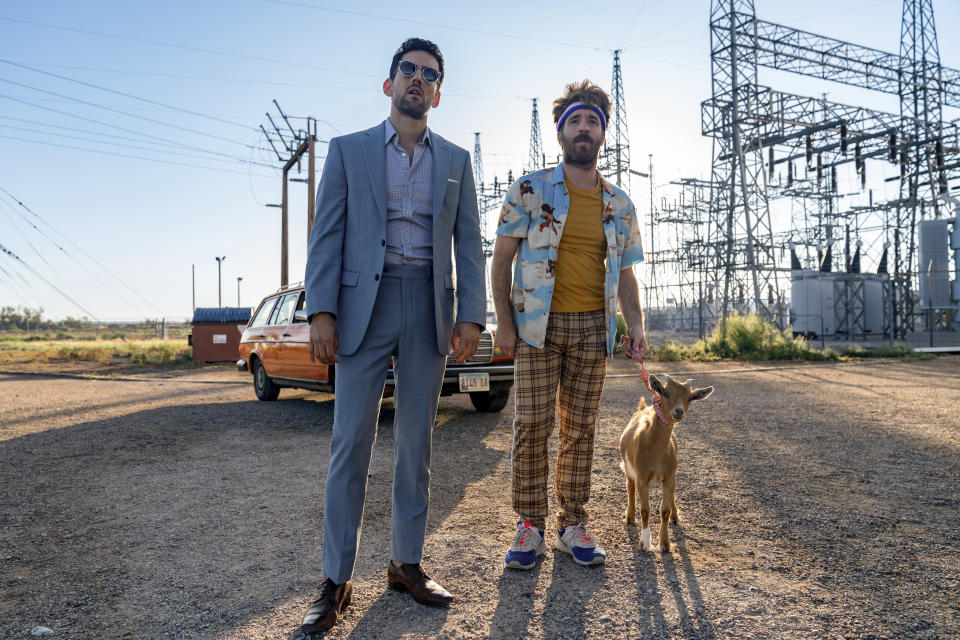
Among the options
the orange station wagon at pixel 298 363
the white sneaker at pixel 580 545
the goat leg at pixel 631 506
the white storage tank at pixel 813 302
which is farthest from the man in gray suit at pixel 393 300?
the white storage tank at pixel 813 302

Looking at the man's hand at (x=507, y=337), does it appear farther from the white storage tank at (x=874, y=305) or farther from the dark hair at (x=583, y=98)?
the white storage tank at (x=874, y=305)

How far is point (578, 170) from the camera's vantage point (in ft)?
10.2

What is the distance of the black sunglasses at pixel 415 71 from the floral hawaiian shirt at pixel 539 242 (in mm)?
658

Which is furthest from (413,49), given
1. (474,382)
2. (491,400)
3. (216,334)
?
(216,334)

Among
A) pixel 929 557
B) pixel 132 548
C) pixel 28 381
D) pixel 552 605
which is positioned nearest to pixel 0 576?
pixel 132 548

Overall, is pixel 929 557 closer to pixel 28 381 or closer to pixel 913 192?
pixel 28 381

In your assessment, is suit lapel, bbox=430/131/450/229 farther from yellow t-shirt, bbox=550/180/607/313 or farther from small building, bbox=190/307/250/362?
small building, bbox=190/307/250/362

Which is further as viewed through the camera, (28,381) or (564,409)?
(28,381)

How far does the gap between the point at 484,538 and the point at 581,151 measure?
210cm

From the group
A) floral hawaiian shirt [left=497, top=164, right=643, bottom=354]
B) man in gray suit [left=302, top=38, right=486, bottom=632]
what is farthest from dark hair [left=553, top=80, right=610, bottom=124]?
man in gray suit [left=302, top=38, right=486, bottom=632]

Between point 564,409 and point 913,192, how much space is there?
29.9 metres

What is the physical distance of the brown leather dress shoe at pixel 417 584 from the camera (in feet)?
8.38

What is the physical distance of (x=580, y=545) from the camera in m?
3.01

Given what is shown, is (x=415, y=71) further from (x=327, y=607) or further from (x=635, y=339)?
(x=327, y=607)
